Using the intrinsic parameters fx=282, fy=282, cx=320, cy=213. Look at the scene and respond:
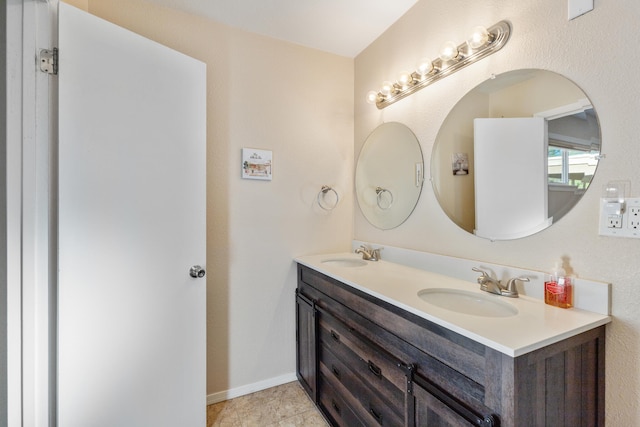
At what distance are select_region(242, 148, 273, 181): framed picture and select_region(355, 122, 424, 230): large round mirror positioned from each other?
0.71 metres

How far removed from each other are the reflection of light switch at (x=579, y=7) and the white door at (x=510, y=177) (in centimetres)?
36

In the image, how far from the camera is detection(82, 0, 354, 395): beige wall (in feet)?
5.98

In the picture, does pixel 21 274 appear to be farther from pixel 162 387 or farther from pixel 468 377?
pixel 468 377

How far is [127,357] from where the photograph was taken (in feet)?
4.29

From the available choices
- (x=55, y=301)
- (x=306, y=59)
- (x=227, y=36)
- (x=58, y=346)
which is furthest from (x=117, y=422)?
(x=306, y=59)

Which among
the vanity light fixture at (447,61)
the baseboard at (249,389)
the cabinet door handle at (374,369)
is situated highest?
the vanity light fixture at (447,61)

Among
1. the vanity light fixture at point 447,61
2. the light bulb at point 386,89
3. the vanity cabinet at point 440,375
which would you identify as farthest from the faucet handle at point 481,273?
the light bulb at point 386,89

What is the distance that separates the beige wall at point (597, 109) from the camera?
2.98 ft

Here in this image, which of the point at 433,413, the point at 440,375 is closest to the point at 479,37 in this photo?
the point at 440,375

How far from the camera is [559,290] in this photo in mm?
1021

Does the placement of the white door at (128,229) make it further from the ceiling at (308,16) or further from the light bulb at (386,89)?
the light bulb at (386,89)

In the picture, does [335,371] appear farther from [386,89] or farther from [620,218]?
[386,89]

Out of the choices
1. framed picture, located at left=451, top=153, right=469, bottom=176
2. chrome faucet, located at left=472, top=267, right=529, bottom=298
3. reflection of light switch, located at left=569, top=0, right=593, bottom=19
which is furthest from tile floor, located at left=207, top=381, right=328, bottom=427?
→ reflection of light switch, located at left=569, top=0, right=593, bottom=19

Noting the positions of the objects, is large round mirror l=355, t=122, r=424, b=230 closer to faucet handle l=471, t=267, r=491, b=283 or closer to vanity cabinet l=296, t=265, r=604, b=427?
faucet handle l=471, t=267, r=491, b=283
